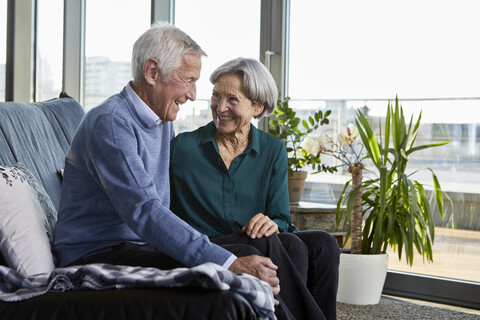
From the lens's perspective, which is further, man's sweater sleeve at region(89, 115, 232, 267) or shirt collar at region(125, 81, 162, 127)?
shirt collar at region(125, 81, 162, 127)

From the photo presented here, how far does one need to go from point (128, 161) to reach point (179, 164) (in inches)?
20.3

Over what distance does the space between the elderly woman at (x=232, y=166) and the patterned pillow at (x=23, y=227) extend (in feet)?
1.64

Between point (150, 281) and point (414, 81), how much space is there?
8.61 feet

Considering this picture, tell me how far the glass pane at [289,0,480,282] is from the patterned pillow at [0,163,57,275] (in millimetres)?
2213

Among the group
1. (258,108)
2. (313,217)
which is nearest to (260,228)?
(258,108)

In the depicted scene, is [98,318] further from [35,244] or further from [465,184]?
[465,184]

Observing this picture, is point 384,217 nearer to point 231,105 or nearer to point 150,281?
point 231,105

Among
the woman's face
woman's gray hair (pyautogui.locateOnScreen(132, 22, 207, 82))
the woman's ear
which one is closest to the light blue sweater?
woman's gray hair (pyautogui.locateOnScreen(132, 22, 207, 82))

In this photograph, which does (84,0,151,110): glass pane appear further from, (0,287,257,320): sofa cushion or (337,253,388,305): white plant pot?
(0,287,257,320): sofa cushion

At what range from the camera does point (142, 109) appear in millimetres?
1755

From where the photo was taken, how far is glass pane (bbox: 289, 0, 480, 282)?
10.7 ft

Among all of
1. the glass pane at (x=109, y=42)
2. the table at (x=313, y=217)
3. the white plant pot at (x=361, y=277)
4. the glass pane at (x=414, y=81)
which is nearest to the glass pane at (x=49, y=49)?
the glass pane at (x=109, y=42)

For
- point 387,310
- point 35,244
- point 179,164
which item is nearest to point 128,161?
point 35,244

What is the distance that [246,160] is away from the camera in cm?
209
